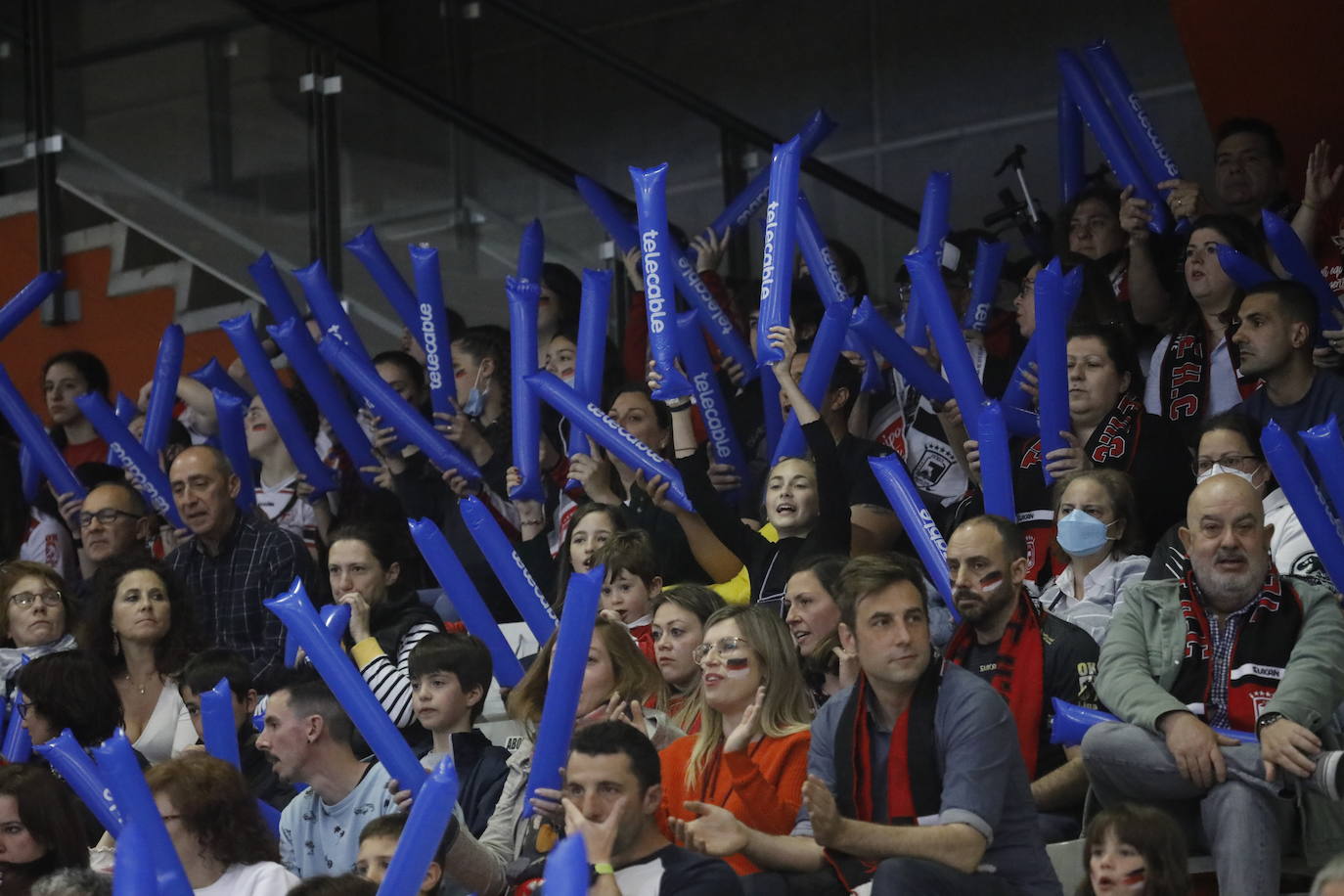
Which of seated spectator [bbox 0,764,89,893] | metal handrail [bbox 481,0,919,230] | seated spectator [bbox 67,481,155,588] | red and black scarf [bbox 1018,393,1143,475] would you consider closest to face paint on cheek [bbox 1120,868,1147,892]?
red and black scarf [bbox 1018,393,1143,475]

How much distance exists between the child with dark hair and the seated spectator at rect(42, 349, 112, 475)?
10.3 feet

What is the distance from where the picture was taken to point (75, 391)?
27.3 feet

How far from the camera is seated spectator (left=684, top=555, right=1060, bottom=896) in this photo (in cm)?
411

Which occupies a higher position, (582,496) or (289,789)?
(582,496)

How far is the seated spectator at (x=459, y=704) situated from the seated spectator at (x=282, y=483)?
6.94 ft

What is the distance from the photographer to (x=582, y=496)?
7.06m

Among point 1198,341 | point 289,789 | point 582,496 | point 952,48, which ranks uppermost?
point 952,48

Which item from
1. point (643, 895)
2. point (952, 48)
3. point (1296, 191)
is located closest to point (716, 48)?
point (952, 48)

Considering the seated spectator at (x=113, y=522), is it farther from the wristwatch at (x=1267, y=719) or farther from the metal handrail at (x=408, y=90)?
the wristwatch at (x=1267, y=719)

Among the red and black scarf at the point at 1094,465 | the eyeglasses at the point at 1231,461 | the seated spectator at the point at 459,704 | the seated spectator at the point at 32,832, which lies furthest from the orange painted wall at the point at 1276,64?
the seated spectator at the point at 32,832

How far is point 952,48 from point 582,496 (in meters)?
3.35

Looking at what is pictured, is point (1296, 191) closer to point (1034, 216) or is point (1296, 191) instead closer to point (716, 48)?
point (1034, 216)

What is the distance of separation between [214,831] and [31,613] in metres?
2.47

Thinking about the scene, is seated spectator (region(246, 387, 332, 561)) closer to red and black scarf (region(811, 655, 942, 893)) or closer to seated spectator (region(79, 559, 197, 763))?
seated spectator (region(79, 559, 197, 763))
